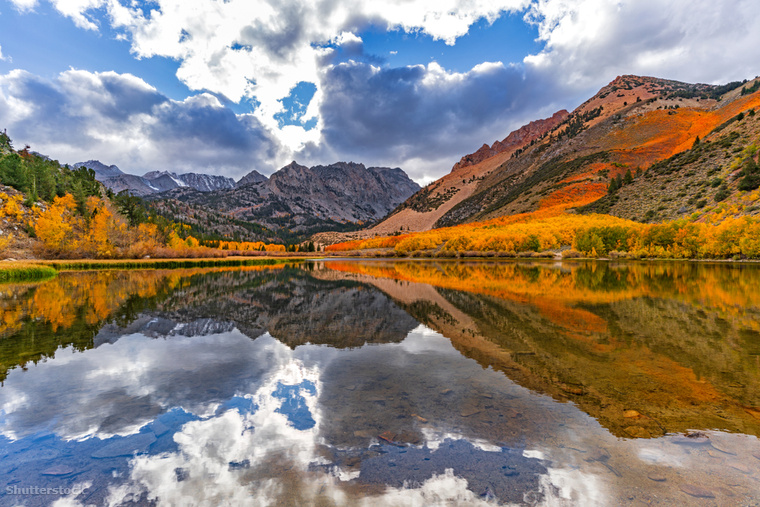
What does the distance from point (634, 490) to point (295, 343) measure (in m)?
10.2

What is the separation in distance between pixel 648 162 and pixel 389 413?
6129 inches

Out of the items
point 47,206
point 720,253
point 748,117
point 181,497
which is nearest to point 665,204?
point 720,253

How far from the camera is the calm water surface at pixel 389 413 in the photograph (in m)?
4.01

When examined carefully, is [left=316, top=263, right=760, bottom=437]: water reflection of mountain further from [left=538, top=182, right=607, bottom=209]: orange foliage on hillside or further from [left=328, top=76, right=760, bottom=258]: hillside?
[left=538, top=182, right=607, bottom=209]: orange foliage on hillside

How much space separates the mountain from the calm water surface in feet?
213

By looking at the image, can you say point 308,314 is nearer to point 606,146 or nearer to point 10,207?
point 10,207

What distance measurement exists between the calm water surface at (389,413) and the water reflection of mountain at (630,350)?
0.23 ft

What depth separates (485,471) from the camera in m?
4.28

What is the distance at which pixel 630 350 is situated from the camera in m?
9.48

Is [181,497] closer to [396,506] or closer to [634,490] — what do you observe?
[396,506]

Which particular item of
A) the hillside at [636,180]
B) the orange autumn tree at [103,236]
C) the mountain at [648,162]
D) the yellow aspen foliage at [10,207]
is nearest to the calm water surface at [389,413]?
the hillside at [636,180]

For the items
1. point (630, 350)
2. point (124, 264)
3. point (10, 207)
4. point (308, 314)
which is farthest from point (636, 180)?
point (10, 207)

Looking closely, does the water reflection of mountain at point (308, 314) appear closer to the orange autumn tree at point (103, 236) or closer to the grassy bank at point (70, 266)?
the grassy bank at point (70, 266)

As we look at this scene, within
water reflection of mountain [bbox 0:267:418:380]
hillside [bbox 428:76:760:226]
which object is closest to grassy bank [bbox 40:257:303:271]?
water reflection of mountain [bbox 0:267:418:380]
